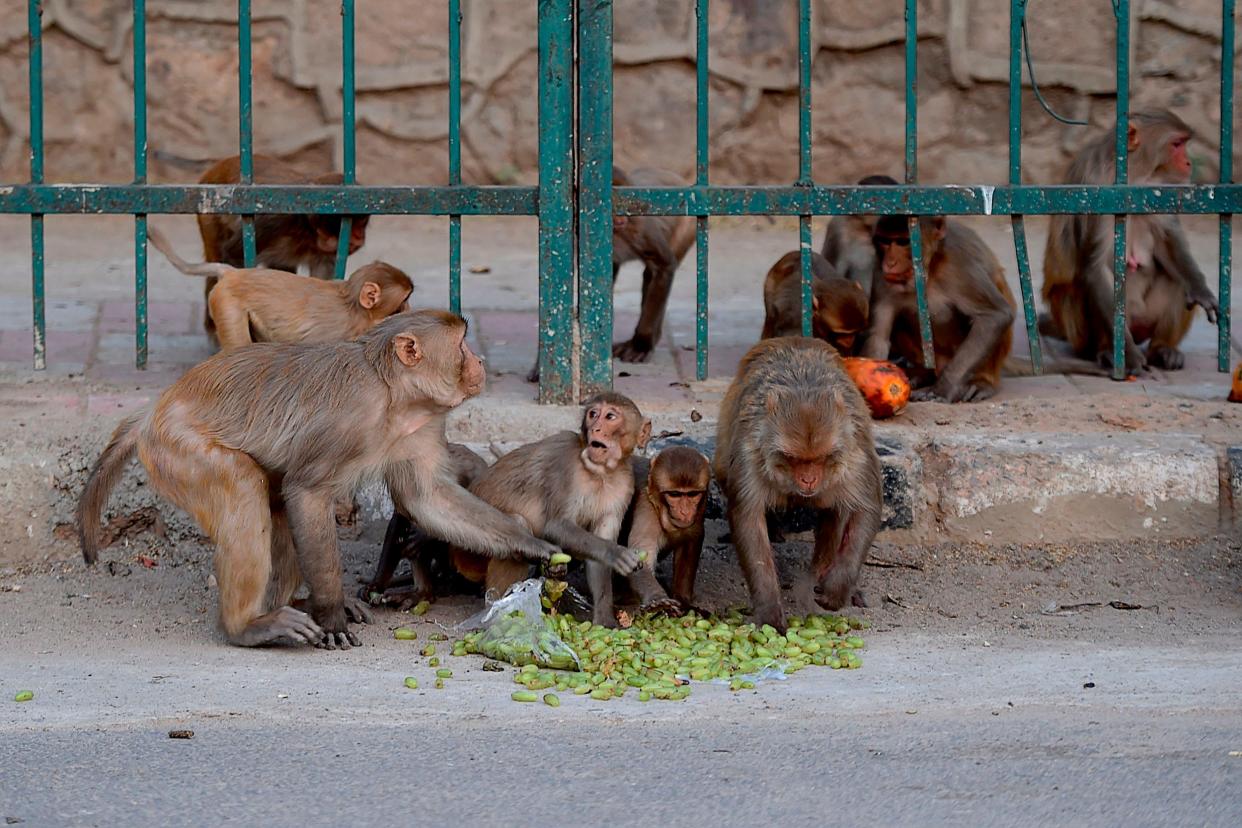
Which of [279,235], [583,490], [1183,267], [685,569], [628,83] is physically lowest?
[685,569]

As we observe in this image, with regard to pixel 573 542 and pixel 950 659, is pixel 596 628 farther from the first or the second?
pixel 950 659

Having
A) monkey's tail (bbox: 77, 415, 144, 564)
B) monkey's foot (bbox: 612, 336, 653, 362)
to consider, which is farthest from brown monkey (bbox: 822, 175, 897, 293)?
monkey's tail (bbox: 77, 415, 144, 564)

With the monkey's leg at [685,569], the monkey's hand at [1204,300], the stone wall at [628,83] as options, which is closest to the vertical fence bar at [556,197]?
the monkey's leg at [685,569]

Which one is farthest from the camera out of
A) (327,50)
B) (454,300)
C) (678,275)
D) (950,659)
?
(327,50)

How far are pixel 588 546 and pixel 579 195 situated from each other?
1.34 m

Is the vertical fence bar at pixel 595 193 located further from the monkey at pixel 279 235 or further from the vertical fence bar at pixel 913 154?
the monkey at pixel 279 235

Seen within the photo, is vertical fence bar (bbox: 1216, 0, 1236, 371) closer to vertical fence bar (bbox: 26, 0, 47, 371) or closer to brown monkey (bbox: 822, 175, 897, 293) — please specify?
brown monkey (bbox: 822, 175, 897, 293)

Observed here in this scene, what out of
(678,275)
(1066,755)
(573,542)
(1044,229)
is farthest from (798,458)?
(1044,229)

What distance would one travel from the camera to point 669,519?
5.20 metres

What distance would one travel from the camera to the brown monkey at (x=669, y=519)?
5.12 m

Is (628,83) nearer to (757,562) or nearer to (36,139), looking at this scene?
(36,139)

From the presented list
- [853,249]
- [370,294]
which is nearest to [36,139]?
[370,294]

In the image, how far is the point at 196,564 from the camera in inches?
220

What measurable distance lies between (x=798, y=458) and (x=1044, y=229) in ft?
19.9
